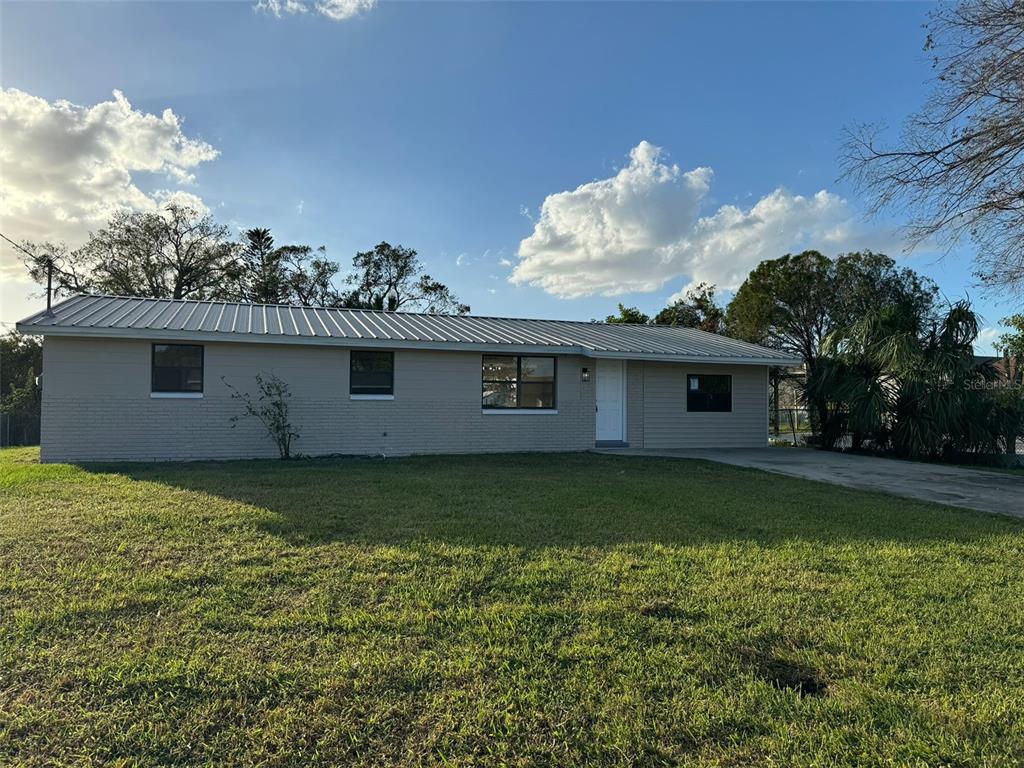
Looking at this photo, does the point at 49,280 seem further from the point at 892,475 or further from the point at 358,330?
the point at 892,475

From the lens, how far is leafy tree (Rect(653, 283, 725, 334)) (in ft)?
110

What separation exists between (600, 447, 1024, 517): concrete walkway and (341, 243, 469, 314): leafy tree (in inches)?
975

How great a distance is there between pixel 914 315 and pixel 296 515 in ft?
52.9

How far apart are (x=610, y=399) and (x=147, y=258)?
2891 cm

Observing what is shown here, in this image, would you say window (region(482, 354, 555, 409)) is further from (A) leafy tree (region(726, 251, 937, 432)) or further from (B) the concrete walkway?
(A) leafy tree (region(726, 251, 937, 432))

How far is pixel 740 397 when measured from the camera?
1611cm

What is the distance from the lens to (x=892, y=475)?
10.8 meters

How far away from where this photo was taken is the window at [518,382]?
1387 cm

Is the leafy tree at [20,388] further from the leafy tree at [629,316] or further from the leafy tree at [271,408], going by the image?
Answer: the leafy tree at [629,316]

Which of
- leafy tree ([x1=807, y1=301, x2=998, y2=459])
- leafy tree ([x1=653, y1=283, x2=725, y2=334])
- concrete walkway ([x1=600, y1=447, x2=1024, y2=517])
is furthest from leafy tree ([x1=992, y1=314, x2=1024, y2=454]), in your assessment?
leafy tree ([x1=653, y1=283, x2=725, y2=334])

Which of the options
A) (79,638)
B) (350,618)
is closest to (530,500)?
(350,618)

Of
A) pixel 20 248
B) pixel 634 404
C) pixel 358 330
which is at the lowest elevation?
pixel 634 404

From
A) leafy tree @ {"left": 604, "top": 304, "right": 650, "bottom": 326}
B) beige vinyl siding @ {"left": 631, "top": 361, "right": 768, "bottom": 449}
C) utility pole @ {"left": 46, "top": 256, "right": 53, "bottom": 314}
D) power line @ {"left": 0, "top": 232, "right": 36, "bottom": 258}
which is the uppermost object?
power line @ {"left": 0, "top": 232, "right": 36, "bottom": 258}

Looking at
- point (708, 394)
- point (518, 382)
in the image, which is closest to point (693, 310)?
point (708, 394)
